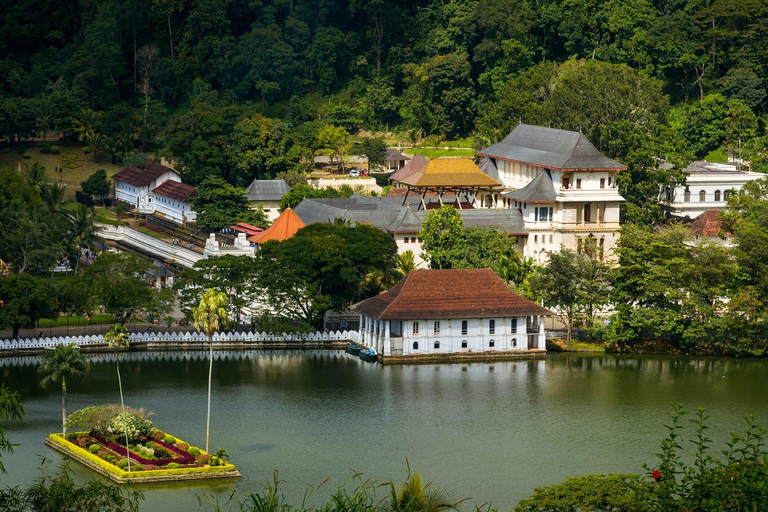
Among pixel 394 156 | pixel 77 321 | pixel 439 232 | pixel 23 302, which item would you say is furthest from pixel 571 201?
pixel 23 302

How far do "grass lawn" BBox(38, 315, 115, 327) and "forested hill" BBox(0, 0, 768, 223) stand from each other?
3175 centimetres

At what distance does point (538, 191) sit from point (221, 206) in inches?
862

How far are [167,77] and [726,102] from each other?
49655 millimetres

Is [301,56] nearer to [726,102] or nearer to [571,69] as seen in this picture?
[571,69]

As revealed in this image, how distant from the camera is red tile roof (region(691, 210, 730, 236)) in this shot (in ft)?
286

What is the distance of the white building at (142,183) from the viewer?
10644cm

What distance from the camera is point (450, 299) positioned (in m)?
70.2

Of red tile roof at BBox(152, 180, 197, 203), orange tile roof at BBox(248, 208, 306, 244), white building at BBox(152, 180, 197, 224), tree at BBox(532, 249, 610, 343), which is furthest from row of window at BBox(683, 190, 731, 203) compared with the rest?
red tile roof at BBox(152, 180, 197, 203)

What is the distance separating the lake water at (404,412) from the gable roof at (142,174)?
123 feet

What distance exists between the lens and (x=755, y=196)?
275ft

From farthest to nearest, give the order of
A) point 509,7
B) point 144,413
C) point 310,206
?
point 509,7 < point 310,206 < point 144,413

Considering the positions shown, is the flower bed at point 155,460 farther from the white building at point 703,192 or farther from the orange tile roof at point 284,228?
the white building at point 703,192

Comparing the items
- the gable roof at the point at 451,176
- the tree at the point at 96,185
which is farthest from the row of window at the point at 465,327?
the tree at the point at 96,185

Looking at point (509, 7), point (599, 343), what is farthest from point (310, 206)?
point (509, 7)
